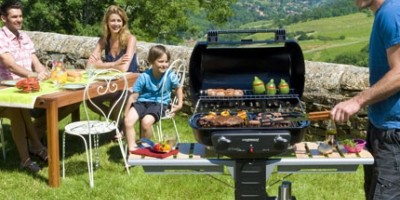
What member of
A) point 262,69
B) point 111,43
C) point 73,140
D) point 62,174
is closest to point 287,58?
point 262,69

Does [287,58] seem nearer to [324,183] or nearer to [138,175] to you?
[324,183]

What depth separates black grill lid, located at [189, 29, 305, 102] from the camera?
3.13 m

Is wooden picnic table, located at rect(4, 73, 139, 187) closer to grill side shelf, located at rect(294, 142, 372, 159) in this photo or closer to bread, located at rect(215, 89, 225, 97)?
bread, located at rect(215, 89, 225, 97)

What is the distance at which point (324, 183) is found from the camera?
4.50m

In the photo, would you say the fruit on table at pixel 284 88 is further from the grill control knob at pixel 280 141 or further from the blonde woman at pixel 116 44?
the blonde woman at pixel 116 44

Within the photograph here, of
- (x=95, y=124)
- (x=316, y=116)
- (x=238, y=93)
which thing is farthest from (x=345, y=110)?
(x=95, y=124)

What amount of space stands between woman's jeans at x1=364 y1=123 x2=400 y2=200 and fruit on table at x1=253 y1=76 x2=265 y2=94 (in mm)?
718

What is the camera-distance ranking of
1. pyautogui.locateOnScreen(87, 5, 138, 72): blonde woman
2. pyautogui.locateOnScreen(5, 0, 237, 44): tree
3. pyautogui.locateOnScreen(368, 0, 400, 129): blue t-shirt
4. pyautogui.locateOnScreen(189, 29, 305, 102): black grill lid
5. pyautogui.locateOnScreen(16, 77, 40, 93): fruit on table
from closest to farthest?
pyautogui.locateOnScreen(368, 0, 400, 129): blue t-shirt, pyautogui.locateOnScreen(189, 29, 305, 102): black grill lid, pyautogui.locateOnScreen(16, 77, 40, 93): fruit on table, pyautogui.locateOnScreen(87, 5, 138, 72): blonde woman, pyautogui.locateOnScreen(5, 0, 237, 44): tree

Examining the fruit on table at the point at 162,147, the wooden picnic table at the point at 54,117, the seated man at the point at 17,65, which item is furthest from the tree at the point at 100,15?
the fruit on table at the point at 162,147

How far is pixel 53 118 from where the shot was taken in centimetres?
420

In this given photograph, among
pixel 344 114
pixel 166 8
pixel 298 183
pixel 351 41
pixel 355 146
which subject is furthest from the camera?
pixel 351 41

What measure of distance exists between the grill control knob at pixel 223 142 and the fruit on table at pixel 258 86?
746 millimetres

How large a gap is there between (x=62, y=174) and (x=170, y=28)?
602 inches

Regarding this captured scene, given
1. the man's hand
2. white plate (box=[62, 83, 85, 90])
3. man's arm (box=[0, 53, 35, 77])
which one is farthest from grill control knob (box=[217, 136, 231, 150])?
man's arm (box=[0, 53, 35, 77])
